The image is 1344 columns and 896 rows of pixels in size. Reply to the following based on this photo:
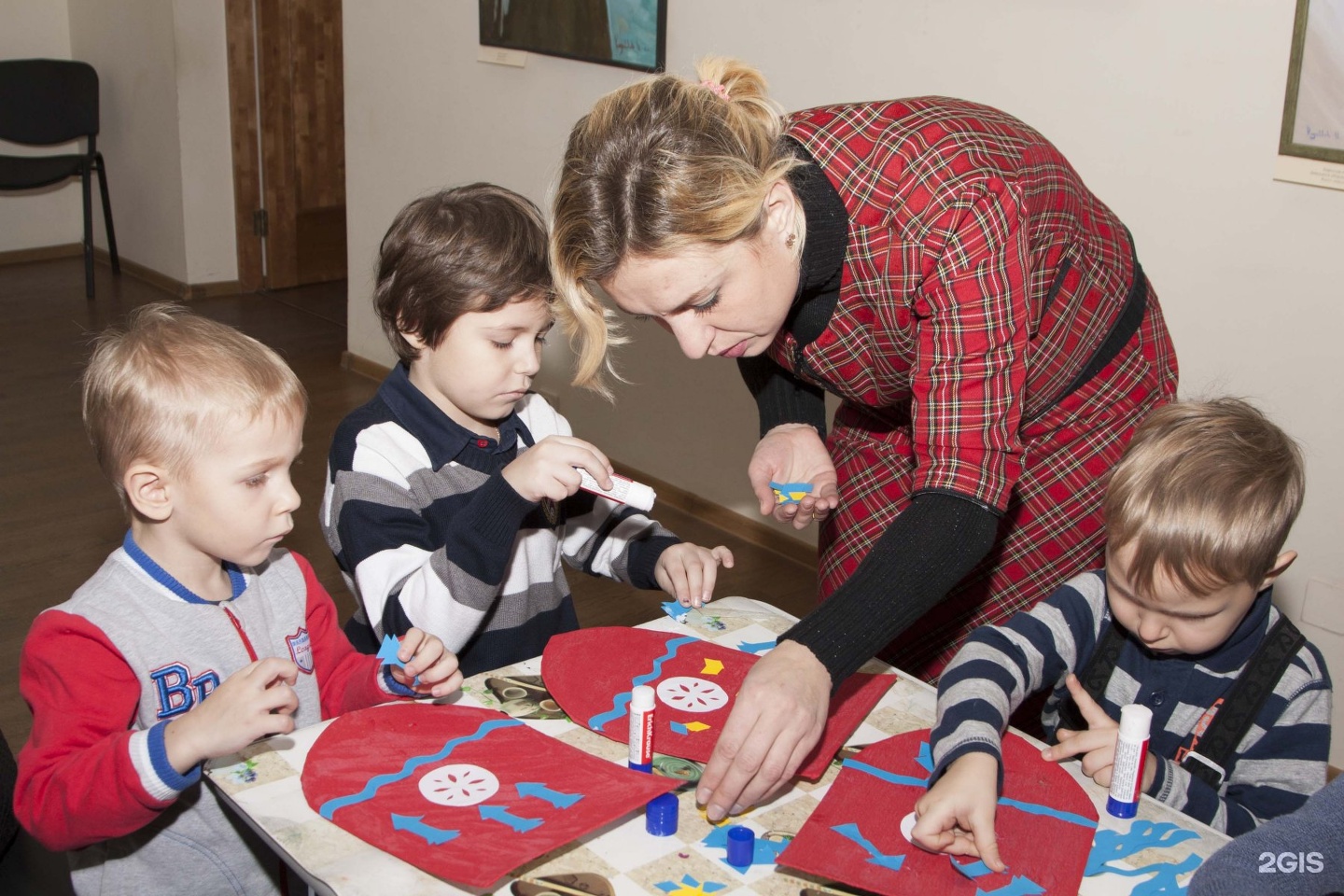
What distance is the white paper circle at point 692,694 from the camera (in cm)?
134

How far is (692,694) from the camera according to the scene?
137 cm

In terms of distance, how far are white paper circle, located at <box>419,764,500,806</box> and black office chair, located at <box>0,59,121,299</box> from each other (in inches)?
193

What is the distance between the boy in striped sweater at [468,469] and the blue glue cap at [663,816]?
0.42 meters

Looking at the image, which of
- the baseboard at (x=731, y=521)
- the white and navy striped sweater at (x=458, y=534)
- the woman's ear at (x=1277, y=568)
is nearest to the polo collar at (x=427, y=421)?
the white and navy striped sweater at (x=458, y=534)

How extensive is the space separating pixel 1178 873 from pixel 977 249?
2.01 ft

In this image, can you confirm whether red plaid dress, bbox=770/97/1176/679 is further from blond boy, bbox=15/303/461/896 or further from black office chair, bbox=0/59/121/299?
black office chair, bbox=0/59/121/299

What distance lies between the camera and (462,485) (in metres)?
1.62

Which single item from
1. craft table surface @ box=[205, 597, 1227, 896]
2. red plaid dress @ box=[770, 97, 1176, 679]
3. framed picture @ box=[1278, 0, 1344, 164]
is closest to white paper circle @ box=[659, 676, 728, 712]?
craft table surface @ box=[205, 597, 1227, 896]

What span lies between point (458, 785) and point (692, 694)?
295mm

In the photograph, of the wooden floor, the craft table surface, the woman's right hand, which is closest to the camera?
the craft table surface

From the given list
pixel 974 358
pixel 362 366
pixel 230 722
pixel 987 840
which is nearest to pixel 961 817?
pixel 987 840

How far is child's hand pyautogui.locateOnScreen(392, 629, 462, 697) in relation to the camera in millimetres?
1299

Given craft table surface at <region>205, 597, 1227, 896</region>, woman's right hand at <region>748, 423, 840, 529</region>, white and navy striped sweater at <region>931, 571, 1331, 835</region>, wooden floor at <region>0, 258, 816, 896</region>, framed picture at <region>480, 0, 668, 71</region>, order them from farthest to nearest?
framed picture at <region>480, 0, 668, 71</region>, wooden floor at <region>0, 258, 816, 896</region>, woman's right hand at <region>748, 423, 840, 529</region>, white and navy striped sweater at <region>931, 571, 1331, 835</region>, craft table surface at <region>205, 597, 1227, 896</region>

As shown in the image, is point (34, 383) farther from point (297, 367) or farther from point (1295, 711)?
point (1295, 711)
